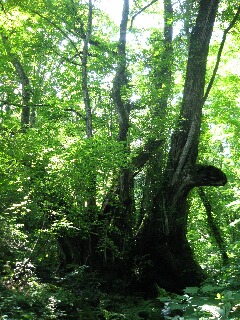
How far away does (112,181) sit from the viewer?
25.9ft

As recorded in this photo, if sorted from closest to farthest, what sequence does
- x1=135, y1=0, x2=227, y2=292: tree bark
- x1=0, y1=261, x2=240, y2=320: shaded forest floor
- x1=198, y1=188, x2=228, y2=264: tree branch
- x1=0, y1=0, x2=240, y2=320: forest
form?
1. x1=0, y1=261, x2=240, y2=320: shaded forest floor
2. x1=0, y1=0, x2=240, y2=320: forest
3. x1=135, y1=0, x2=227, y2=292: tree bark
4. x1=198, y1=188, x2=228, y2=264: tree branch

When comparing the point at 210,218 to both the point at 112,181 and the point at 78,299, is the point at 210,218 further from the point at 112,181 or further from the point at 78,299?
the point at 78,299

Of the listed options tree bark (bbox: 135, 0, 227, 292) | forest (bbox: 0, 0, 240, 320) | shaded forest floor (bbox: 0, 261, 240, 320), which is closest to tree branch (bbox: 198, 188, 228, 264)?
forest (bbox: 0, 0, 240, 320)

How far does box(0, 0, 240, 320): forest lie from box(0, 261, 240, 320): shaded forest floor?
32mm

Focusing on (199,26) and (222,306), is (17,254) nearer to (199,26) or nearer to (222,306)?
(222,306)

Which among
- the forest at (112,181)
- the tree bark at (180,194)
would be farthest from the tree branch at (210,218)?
the tree bark at (180,194)

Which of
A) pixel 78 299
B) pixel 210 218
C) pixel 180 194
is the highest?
pixel 210 218

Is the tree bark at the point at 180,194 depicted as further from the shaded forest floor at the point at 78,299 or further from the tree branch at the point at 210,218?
the tree branch at the point at 210,218

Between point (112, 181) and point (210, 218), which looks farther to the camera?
point (210, 218)

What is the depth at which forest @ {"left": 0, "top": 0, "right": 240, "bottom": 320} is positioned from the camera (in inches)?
244

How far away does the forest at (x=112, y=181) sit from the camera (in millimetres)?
6191

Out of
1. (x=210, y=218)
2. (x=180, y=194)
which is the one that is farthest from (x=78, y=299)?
(x=210, y=218)

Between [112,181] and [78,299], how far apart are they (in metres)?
3.05

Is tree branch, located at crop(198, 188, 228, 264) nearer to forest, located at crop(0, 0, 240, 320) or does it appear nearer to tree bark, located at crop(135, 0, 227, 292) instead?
forest, located at crop(0, 0, 240, 320)
